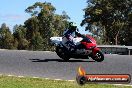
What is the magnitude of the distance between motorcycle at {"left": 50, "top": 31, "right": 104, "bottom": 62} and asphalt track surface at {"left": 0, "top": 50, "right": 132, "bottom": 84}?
0.75 feet

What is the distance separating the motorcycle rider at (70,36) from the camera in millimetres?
17703

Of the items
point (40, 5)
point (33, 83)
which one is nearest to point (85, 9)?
point (40, 5)

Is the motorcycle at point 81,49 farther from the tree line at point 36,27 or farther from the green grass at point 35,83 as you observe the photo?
the tree line at point 36,27

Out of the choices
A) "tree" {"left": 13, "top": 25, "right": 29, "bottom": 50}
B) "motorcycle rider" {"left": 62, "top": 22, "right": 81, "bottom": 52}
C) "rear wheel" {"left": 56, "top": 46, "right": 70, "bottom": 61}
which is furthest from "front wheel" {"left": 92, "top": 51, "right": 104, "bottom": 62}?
"tree" {"left": 13, "top": 25, "right": 29, "bottom": 50}

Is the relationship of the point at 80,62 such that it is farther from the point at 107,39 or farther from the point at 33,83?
the point at 107,39

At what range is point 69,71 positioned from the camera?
15398mm

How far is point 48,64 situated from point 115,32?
57965mm

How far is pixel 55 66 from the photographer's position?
54.0 feet

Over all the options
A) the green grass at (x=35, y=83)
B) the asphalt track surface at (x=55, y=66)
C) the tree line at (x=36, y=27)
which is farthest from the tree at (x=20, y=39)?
the green grass at (x=35, y=83)

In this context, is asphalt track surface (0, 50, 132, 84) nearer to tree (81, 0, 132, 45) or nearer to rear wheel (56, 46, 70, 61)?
rear wheel (56, 46, 70, 61)

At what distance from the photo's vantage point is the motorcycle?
17.8m

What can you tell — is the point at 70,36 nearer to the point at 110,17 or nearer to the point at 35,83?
the point at 35,83

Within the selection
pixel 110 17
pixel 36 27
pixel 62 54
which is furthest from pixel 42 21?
pixel 62 54

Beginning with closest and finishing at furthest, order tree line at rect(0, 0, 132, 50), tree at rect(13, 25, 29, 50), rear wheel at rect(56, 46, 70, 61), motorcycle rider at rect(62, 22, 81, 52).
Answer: motorcycle rider at rect(62, 22, 81, 52)
rear wheel at rect(56, 46, 70, 61)
tree line at rect(0, 0, 132, 50)
tree at rect(13, 25, 29, 50)
